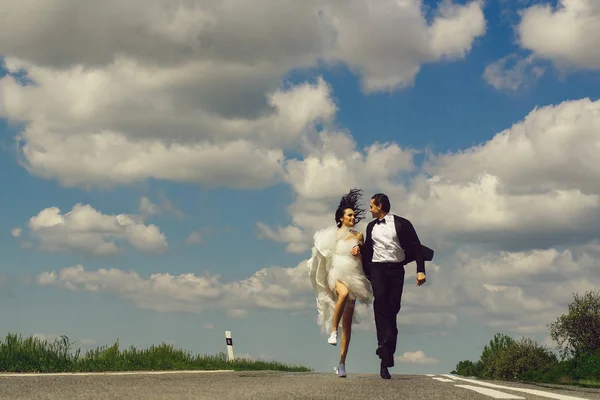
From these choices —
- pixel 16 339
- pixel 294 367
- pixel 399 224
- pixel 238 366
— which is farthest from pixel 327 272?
pixel 294 367

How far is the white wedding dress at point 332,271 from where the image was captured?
11406 mm

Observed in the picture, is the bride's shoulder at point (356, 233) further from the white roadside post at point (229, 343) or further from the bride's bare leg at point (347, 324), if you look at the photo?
the white roadside post at point (229, 343)

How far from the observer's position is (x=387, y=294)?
1084cm

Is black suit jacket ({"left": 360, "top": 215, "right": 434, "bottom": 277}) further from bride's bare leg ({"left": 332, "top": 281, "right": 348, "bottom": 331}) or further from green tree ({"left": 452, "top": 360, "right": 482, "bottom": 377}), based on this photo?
green tree ({"left": 452, "top": 360, "right": 482, "bottom": 377})

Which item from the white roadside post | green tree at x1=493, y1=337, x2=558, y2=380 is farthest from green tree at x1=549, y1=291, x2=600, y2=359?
the white roadside post

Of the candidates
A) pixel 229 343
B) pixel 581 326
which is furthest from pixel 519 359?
pixel 229 343

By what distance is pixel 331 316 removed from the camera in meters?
12.0

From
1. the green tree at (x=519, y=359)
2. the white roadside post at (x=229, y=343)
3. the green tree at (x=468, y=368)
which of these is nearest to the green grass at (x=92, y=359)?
the white roadside post at (x=229, y=343)

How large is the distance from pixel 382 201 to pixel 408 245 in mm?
788

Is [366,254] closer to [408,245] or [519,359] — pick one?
[408,245]

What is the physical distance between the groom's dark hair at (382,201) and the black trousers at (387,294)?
872 millimetres

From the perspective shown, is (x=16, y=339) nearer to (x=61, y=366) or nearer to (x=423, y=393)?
(x=61, y=366)

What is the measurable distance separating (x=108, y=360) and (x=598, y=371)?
18.8m

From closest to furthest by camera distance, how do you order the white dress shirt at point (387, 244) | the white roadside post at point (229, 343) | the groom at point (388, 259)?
the groom at point (388, 259) < the white dress shirt at point (387, 244) < the white roadside post at point (229, 343)
